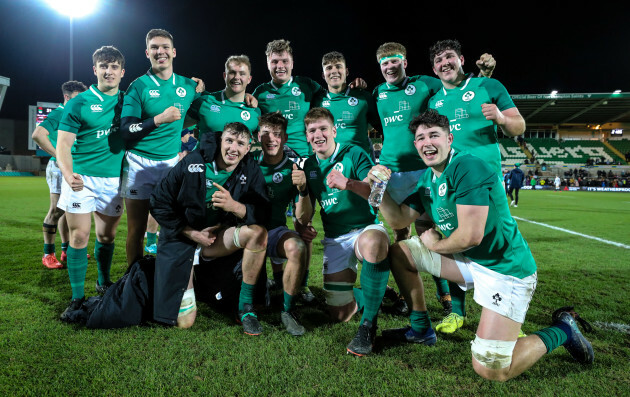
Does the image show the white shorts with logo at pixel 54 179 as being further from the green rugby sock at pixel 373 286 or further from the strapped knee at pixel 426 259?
the strapped knee at pixel 426 259

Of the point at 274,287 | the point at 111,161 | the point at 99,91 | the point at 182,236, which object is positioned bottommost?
the point at 274,287

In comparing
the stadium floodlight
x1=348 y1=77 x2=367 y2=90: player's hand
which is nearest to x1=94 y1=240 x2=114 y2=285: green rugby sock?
x1=348 y1=77 x2=367 y2=90: player's hand

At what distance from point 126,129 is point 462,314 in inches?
138

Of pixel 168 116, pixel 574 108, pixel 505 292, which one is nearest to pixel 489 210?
pixel 505 292

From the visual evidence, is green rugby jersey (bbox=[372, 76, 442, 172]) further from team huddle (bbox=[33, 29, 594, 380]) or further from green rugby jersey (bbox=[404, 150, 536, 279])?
green rugby jersey (bbox=[404, 150, 536, 279])

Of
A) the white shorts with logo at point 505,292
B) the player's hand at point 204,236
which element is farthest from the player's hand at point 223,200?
the white shorts with logo at point 505,292

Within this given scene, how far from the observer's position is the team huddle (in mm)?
2334

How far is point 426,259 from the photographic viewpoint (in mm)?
2633

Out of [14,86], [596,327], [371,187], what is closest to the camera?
[371,187]

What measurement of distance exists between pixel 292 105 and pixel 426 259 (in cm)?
242

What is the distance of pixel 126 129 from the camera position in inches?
137

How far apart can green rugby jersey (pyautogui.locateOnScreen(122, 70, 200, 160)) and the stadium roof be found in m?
40.3

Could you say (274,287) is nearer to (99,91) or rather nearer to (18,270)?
(99,91)

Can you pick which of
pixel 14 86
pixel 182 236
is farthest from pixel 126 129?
pixel 14 86
